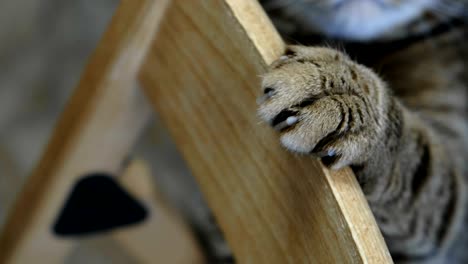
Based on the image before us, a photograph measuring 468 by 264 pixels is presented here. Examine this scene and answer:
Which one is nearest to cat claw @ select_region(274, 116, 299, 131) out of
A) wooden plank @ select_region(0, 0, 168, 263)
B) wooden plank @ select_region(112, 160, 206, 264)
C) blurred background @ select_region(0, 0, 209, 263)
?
wooden plank @ select_region(0, 0, 168, 263)

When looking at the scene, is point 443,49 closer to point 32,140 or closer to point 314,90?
point 314,90

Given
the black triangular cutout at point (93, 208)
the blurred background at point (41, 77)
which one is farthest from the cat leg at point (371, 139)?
the blurred background at point (41, 77)

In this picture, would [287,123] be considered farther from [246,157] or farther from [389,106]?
[389,106]

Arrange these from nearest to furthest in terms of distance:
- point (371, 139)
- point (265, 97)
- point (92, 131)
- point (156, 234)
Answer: point (265, 97) < point (371, 139) < point (92, 131) < point (156, 234)

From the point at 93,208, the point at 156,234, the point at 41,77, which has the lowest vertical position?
the point at 156,234

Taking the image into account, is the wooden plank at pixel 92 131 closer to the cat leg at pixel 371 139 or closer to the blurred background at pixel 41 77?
the cat leg at pixel 371 139

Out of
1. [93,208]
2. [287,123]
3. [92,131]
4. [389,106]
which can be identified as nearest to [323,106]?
[287,123]
